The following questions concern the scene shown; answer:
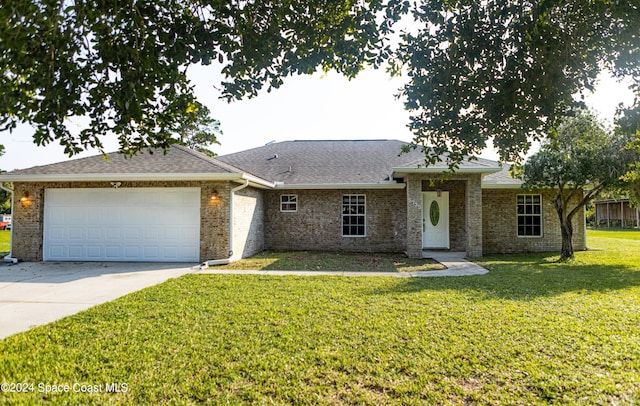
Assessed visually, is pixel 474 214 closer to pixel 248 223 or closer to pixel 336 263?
pixel 336 263

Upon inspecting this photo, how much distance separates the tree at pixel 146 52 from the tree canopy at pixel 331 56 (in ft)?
0.05

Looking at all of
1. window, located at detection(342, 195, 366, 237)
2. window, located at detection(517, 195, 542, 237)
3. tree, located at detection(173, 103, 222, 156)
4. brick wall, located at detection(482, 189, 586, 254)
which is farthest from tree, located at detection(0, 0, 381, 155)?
tree, located at detection(173, 103, 222, 156)

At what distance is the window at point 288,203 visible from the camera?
1488 cm

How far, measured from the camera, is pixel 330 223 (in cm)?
1466

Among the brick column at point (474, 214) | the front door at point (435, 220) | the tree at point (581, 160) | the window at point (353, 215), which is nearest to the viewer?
the tree at point (581, 160)

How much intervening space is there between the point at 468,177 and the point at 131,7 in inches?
446

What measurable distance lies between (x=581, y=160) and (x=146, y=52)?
12.3m

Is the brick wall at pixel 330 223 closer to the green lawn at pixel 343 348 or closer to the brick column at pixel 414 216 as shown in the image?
the brick column at pixel 414 216

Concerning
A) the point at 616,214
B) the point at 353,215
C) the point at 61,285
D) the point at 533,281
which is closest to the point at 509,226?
the point at 353,215

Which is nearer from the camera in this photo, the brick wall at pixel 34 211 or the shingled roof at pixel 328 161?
the brick wall at pixel 34 211

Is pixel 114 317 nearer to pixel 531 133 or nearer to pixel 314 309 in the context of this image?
pixel 314 309

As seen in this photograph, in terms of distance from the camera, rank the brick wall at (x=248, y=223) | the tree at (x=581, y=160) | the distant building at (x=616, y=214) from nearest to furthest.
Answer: the tree at (x=581, y=160), the brick wall at (x=248, y=223), the distant building at (x=616, y=214)

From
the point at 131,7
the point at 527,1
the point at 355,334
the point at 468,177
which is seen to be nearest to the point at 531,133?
the point at 527,1

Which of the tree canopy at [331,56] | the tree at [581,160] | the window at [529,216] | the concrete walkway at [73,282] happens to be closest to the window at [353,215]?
the concrete walkway at [73,282]
